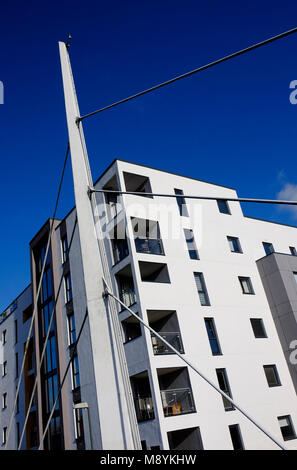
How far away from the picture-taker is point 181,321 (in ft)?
58.3

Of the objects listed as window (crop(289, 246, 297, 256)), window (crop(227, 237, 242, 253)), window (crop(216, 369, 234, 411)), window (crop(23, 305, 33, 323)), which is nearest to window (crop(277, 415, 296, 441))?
window (crop(216, 369, 234, 411))

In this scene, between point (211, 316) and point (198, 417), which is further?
point (211, 316)

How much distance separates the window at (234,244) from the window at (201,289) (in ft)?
13.2

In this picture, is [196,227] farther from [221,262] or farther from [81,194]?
[81,194]

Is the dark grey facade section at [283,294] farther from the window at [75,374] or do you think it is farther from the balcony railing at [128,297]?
the window at [75,374]

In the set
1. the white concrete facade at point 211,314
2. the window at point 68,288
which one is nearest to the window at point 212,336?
the white concrete facade at point 211,314

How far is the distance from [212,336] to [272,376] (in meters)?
→ 4.26

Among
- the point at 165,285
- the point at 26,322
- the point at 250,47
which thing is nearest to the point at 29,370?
the point at 26,322

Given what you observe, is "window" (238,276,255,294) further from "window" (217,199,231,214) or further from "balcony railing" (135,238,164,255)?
"balcony railing" (135,238,164,255)

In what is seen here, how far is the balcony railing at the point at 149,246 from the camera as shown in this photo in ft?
61.0

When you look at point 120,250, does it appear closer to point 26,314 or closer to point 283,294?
point 283,294

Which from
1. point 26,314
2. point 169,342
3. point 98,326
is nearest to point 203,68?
point 98,326

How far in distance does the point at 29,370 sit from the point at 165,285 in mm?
15438

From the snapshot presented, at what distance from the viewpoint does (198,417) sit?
15.7 metres
